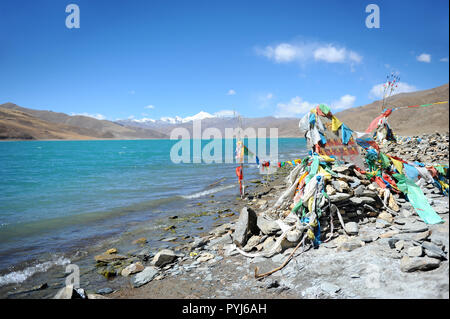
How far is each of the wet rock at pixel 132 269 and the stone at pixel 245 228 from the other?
2.92 meters

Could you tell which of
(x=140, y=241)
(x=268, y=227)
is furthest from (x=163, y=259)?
(x=268, y=227)

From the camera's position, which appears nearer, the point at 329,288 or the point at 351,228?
the point at 329,288

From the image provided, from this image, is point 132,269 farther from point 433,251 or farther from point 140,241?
point 433,251

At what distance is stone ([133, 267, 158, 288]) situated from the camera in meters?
6.59

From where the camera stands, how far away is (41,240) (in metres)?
10.2

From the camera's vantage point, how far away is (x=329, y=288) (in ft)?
14.9

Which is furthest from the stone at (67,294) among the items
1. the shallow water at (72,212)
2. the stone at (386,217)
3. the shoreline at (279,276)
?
the stone at (386,217)

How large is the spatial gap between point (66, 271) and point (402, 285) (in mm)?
8664

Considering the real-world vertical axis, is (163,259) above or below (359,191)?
below

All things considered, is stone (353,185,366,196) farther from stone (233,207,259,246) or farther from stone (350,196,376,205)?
stone (233,207,259,246)

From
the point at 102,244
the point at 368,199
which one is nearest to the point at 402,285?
the point at 368,199

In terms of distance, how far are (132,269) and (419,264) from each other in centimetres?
691

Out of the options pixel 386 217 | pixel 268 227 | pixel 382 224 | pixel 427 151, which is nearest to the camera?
pixel 382 224

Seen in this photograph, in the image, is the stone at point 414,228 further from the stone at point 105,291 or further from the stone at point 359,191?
the stone at point 105,291
